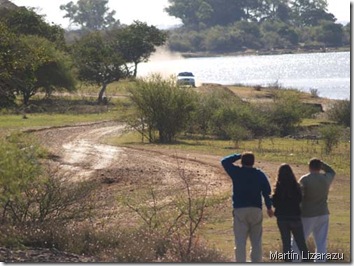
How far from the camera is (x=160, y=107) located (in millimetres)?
41781

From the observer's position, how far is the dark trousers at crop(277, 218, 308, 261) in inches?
527

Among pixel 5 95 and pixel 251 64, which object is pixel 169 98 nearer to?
pixel 5 95

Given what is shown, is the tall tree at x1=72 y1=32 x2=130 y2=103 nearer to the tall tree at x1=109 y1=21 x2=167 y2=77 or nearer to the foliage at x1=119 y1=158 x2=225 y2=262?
the tall tree at x1=109 y1=21 x2=167 y2=77

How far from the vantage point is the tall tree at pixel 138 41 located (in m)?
88.3

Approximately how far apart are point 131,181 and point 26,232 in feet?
36.6

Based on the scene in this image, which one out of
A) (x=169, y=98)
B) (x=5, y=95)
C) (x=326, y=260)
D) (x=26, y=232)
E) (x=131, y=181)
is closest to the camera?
(x=326, y=260)

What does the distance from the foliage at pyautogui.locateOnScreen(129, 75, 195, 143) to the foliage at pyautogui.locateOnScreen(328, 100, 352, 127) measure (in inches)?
436

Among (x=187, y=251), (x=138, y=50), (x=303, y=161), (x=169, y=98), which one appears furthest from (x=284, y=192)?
(x=138, y=50)

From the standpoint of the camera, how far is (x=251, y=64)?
603 feet

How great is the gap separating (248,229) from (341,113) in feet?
128

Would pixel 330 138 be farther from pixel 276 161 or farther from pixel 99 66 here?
pixel 99 66

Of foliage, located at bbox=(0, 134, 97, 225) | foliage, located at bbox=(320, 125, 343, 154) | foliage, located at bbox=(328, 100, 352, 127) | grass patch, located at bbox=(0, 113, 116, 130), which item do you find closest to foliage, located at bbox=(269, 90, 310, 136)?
foliage, located at bbox=(328, 100, 352, 127)

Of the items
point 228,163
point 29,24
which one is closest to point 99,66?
point 29,24

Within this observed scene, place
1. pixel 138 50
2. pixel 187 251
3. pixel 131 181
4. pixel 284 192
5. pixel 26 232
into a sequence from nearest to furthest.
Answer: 1. pixel 284 192
2. pixel 187 251
3. pixel 26 232
4. pixel 131 181
5. pixel 138 50
